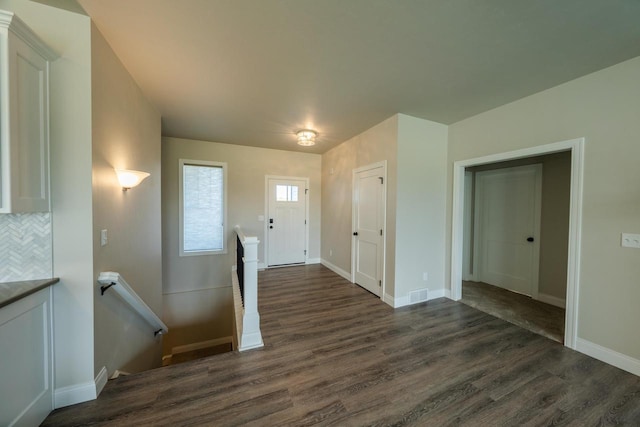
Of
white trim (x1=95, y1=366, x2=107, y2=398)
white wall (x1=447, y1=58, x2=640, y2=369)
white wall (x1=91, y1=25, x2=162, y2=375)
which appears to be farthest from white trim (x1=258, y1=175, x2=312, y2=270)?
white wall (x1=447, y1=58, x2=640, y2=369)

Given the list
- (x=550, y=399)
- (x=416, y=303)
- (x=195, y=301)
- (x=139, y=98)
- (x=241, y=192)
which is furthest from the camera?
(x=241, y=192)

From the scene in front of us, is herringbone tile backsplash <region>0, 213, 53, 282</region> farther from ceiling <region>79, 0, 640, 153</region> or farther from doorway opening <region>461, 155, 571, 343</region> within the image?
doorway opening <region>461, 155, 571, 343</region>

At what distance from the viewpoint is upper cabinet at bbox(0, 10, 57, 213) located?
1.21 m

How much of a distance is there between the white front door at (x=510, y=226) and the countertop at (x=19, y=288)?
18.5 feet

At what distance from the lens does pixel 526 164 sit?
3760mm

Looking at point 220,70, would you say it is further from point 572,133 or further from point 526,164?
point 526,164

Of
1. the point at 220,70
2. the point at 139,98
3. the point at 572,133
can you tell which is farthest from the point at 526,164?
the point at 139,98

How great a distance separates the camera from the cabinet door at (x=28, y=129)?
4.09 feet

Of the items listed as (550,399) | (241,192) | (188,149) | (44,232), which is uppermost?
(188,149)

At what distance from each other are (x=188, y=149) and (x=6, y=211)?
3.62 m

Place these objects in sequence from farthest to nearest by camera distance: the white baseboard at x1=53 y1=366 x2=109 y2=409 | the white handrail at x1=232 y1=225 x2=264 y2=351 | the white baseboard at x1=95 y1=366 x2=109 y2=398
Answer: the white handrail at x1=232 y1=225 x2=264 y2=351, the white baseboard at x1=95 y1=366 x2=109 y2=398, the white baseboard at x1=53 y1=366 x2=109 y2=409

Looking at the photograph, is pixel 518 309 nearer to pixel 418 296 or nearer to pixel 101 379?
pixel 418 296

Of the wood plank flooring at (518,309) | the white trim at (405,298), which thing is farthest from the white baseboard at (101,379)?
the wood plank flooring at (518,309)

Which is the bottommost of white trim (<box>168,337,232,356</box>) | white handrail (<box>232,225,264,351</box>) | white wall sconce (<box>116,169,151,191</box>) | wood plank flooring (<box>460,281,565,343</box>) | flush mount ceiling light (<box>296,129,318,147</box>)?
white trim (<box>168,337,232,356</box>)
